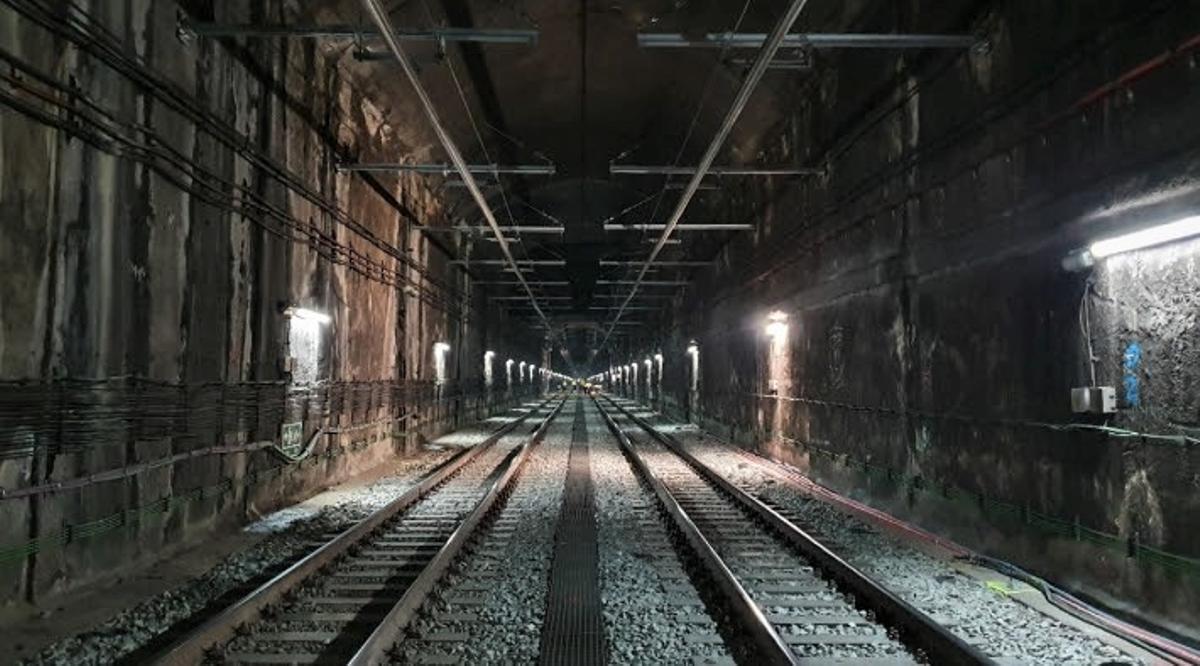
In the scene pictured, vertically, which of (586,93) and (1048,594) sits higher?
(586,93)

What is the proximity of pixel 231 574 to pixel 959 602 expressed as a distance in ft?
18.6

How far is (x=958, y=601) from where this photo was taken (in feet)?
18.0

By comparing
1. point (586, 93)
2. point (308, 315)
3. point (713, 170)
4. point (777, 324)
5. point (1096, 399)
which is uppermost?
point (586, 93)

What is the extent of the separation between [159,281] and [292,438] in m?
3.51

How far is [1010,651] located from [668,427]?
21.2 m

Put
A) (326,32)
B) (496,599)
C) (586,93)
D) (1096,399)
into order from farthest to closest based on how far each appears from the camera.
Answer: (586,93) < (326,32) < (496,599) < (1096,399)

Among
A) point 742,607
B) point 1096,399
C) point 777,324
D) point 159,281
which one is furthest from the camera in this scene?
point 777,324

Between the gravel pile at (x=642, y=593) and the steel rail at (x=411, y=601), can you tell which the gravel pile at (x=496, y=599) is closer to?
the steel rail at (x=411, y=601)

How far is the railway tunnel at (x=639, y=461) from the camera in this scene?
16.0 feet

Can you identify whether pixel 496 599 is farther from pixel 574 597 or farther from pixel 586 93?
pixel 586 93

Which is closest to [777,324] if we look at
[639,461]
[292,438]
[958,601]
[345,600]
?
[639,461]

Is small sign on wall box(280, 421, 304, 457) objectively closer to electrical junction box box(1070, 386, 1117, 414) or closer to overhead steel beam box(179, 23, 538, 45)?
overhead steel beam box(179, 23, 538, 45)

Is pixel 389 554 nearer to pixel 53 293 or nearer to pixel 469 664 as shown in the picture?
pixel 469 664

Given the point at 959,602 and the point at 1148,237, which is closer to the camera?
the point at 1148,237
